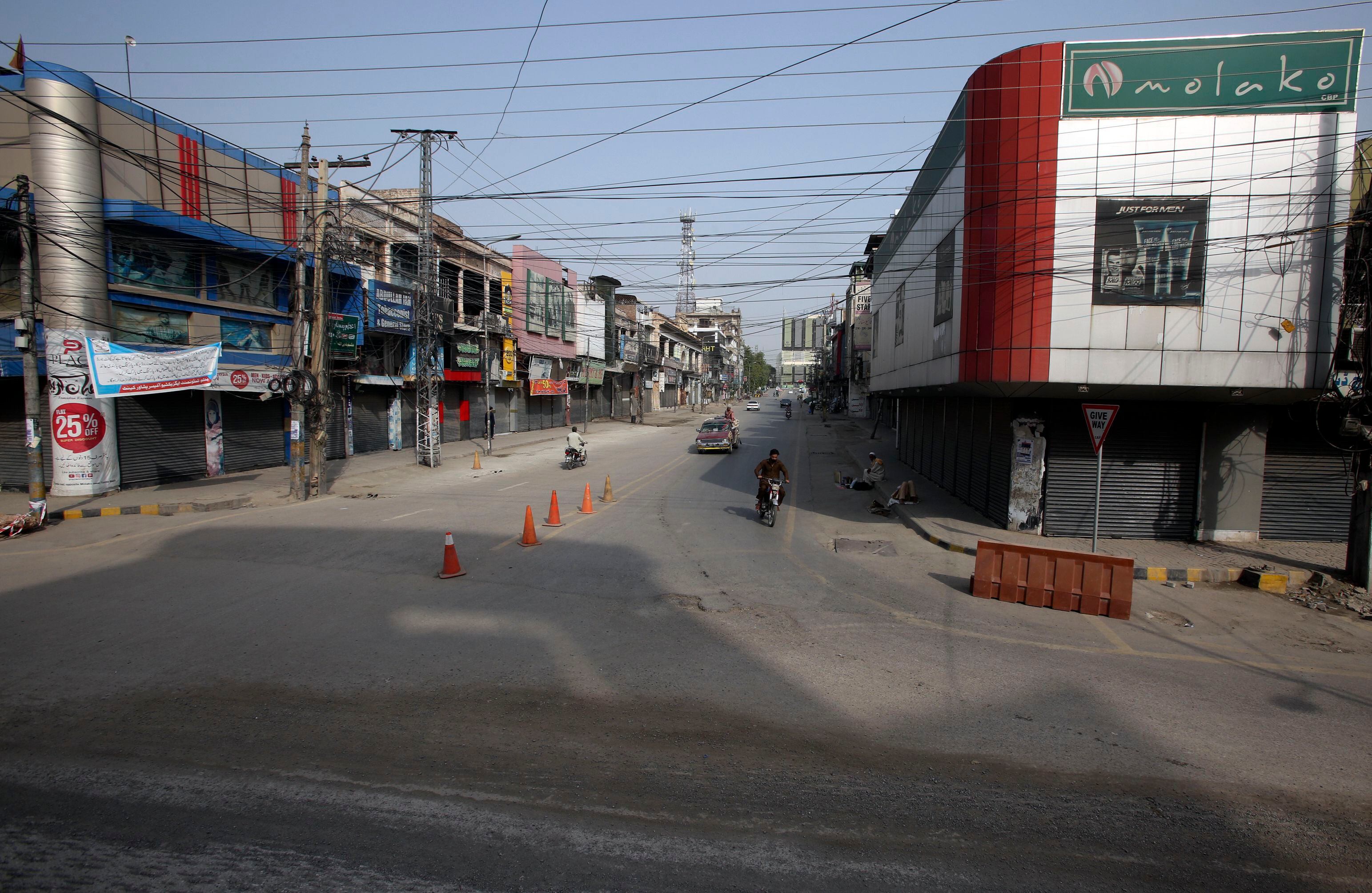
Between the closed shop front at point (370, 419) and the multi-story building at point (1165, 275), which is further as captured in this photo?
the closed shop front at point (370, 419)

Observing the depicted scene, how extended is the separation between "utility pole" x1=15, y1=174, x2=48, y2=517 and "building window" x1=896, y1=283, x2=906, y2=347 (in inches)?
844

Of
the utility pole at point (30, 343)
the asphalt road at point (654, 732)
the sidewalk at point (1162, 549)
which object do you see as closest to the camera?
the asphalt road at point (654, 732)

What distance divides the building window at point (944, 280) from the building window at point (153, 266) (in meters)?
19.8

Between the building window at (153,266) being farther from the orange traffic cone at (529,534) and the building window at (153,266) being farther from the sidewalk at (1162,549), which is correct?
the sidewalk at (1162,549)

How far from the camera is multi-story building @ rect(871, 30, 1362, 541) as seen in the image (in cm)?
1153

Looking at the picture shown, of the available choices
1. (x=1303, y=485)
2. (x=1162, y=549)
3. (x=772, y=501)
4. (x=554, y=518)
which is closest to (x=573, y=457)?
(x=554, y=518)

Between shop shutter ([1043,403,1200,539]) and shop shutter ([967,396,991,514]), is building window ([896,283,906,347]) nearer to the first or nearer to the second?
Answer: shop shutter ([967,396,991,514])

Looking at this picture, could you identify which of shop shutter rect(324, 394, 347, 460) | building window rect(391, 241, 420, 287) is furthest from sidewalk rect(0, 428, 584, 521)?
building window rect(391, 241, 420, 287)

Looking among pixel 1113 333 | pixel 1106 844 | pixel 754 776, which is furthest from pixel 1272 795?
pixel 1113 333

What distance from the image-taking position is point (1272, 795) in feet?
16.2

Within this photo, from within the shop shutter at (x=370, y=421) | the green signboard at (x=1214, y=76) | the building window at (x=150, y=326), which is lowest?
the shop shutter at (x=370, y=421)

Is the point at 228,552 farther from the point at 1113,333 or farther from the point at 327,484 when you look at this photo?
the point at 1113,333

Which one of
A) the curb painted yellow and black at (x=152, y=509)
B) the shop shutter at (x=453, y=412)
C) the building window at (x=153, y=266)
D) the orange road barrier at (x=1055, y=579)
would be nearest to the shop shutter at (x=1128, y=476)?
the orange road barrier at (x=1055, y=579)

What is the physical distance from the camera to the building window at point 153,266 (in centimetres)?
1855
